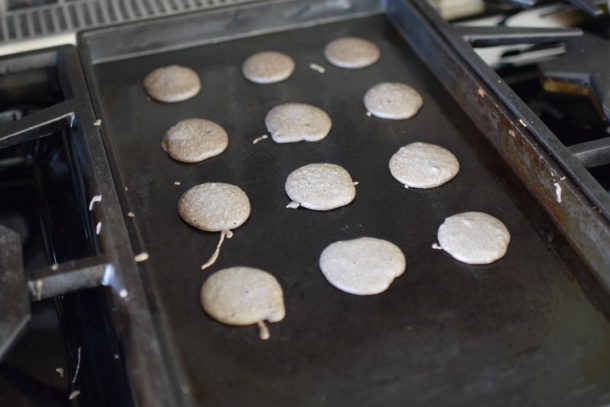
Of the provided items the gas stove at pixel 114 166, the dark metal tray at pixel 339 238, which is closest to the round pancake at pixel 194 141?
the dark metal tray at pixel 339 238

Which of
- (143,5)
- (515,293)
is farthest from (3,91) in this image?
(515,293)

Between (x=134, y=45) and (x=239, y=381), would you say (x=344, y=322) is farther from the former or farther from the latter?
(x=134, y=45)

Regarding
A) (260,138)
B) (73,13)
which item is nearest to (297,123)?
(260,138)

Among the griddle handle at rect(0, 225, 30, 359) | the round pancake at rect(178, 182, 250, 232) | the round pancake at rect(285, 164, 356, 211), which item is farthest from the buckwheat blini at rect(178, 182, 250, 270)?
the griddle handle at rect(0, 225, 30, 359)

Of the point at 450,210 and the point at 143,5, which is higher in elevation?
the point at 143,5

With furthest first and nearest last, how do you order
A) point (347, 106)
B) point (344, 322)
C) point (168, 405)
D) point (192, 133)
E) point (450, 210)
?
point (347, 106) < point (192, 133) < point (450, 210) < point (344, 322) < point (168, 405)

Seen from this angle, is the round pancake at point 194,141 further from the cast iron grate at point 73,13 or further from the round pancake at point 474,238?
the round pancake at point 474,238

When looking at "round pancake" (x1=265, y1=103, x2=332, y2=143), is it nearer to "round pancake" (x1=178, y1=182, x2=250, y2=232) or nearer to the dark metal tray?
the dark metal tray

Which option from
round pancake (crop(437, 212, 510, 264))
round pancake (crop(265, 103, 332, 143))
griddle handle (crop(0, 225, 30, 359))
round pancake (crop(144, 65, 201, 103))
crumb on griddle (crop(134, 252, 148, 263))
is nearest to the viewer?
griddle handle (crop(0, 225, 30, 359))
